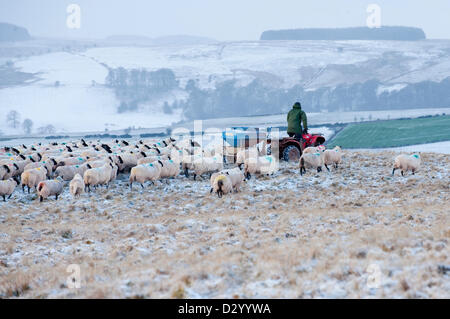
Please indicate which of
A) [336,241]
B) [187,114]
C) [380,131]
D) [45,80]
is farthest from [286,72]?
[336,241]

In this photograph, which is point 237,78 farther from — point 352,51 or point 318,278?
point 318,278

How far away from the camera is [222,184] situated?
1593 centimetres

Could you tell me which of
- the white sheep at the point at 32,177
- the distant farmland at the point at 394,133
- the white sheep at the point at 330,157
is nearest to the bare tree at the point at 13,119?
the distant farmland at the point at 394,133

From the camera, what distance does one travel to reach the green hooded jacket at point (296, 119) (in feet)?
64.6

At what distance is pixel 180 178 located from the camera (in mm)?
19500

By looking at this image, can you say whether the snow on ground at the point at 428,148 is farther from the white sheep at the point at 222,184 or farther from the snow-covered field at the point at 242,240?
the white sheep at the point at 222,184

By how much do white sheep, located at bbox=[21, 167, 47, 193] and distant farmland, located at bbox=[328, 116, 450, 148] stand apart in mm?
50251

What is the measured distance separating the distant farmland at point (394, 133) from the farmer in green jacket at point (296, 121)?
44.1 metres

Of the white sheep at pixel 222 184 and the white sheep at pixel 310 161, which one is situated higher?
the white sheep at pixel 310 161

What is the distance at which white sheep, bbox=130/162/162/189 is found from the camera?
17.6m

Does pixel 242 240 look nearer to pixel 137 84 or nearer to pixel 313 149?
pixel 313 149

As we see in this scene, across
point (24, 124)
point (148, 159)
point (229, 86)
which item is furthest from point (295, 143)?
point (229, 86)

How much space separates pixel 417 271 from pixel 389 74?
164 metres

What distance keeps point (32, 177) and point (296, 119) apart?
11.1 meters
